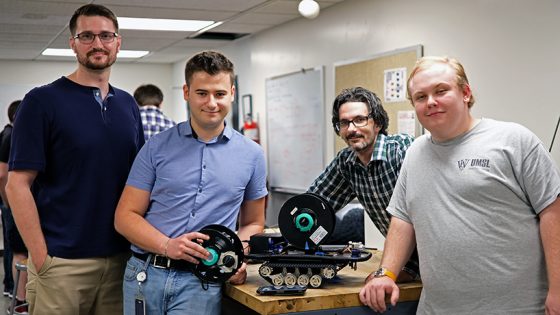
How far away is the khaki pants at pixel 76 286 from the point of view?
2.41 metres

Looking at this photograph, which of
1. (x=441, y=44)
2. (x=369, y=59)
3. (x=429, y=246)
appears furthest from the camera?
(x=369, y=59)

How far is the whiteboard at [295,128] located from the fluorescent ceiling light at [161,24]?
1.03 m

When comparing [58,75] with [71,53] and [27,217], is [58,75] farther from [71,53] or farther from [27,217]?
[27,217]

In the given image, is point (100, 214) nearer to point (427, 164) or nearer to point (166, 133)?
point (166, 133)

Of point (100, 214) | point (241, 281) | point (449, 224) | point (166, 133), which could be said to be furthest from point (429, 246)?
point (100, 214)

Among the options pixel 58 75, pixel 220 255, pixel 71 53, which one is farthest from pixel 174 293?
pixel 58 75

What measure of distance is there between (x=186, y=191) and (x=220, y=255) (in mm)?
253

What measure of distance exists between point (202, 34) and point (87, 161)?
521 cm

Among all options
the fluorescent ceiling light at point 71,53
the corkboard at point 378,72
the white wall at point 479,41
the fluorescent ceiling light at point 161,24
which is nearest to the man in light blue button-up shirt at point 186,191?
the white wall at point 479,41

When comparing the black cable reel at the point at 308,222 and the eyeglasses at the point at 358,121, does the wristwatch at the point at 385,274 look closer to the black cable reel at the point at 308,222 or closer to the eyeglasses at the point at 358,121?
the black cable reel at the point at 308,222

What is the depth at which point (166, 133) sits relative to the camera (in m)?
2.33

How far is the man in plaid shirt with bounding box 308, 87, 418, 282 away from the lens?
2.42 metres

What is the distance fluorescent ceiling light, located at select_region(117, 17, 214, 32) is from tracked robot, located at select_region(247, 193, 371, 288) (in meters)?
4.26

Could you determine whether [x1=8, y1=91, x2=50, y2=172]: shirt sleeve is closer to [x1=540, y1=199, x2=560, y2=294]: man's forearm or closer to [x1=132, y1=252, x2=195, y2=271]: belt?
[x1=132, y1=252, x2=195, y2=271]: belt
